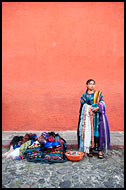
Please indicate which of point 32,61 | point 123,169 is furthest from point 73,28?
point 123,169

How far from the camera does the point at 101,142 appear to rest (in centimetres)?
370

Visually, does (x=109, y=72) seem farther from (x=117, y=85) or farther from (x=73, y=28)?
(x=73, y=28)

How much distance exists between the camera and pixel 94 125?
12.4ft

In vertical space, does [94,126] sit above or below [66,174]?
above

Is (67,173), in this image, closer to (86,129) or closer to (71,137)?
(86,129)

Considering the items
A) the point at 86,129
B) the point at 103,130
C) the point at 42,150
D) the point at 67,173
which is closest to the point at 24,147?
the point at 42,150

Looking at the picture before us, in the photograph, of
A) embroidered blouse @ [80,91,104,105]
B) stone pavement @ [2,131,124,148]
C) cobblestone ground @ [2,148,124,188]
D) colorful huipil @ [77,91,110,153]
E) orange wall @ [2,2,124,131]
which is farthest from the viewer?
orange wall @ [2,2,124,131]

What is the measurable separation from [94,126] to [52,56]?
2.61 metres

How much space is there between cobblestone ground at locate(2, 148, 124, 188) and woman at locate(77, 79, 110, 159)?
27 centimetres

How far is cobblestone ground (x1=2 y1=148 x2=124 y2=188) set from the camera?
2725 millimetres

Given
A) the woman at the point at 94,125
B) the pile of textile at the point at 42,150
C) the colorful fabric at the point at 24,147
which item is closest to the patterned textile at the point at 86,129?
the woman at the point at 94,125

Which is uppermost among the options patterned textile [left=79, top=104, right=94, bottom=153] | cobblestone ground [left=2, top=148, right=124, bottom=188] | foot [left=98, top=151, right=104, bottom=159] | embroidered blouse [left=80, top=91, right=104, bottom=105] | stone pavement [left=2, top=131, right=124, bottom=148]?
embroidered blouse [left=80, top=91, right=104, bottom=105]

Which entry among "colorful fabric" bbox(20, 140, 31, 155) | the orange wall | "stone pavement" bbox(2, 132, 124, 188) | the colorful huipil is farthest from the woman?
the orange wall

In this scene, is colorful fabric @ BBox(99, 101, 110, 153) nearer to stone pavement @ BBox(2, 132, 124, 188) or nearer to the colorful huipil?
the colorful huipil
